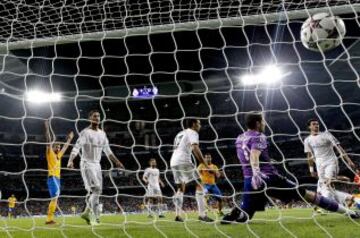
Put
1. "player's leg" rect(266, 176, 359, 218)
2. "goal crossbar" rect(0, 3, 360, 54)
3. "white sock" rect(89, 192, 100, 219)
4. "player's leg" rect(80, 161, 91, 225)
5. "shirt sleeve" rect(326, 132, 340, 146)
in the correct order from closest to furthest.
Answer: "goal crossbar" rect(0, 3, 360, 54)
"player's leg" rect(266, 176, 359, 218)
"player's leg" rect(80, 161, 91, 225)
"white sock" rect(89, 192, 100, 219)
"shirt sleeve" rect(326, 132, 340, 146)

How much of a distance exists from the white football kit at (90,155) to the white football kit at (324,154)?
310 cm

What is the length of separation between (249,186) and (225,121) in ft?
80.8

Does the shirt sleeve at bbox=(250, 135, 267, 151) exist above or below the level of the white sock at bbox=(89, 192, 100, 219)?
above

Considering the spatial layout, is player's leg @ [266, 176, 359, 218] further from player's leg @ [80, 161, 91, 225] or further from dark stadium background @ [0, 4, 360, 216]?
dark stadium background @ [0, 4, 360, 216]

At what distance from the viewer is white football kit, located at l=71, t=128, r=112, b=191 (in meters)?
6.15

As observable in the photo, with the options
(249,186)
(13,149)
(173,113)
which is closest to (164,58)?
(173,113)

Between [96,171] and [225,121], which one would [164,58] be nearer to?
[225,121]

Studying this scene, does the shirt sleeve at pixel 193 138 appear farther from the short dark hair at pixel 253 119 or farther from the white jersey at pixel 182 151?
the short dark hair at pixel 253 119

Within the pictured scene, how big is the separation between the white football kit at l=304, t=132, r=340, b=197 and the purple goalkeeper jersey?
189 centimetres

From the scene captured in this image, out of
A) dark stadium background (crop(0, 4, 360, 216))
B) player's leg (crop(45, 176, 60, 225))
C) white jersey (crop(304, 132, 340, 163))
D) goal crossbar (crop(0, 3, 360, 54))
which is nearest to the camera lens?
goal crossbar (crop(0, 3, 360, 54))

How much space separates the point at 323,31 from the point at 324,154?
102 inches

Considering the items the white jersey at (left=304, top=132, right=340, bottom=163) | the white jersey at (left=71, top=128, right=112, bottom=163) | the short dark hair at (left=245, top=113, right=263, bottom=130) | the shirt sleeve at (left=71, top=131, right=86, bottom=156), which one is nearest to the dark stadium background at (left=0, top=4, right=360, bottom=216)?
the white jersey at (left=304, top=132, right=340, bottom=163)

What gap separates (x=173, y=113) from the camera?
93.5 feet

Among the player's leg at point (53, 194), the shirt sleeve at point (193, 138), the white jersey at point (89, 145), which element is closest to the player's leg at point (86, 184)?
the white jersey at point (89, 145)
